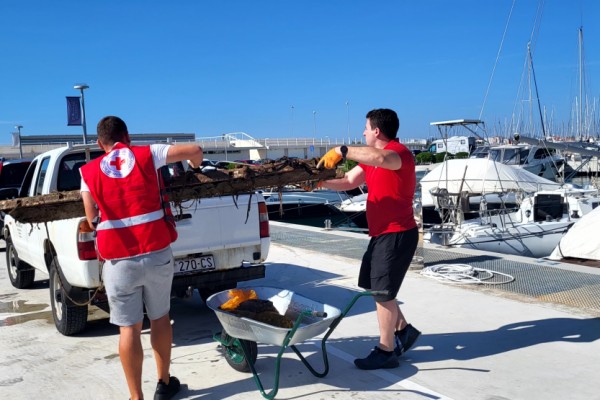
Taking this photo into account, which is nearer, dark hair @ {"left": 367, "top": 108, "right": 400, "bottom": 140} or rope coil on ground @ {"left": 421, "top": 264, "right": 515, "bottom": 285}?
dark hair @ {"left": 367, "top": 108, "right": 400, "bottom": 140}

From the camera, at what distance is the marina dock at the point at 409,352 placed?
4348 millimetres

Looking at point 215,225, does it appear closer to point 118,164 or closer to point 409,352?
point 118,164

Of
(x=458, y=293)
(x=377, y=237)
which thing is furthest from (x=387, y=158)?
(x=458, y=293)

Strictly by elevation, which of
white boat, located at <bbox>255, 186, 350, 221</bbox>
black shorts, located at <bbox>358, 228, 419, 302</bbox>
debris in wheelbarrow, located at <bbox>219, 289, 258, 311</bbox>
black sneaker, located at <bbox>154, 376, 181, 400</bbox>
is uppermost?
black shorts, located at <bbox>358, 228, 419, 302</bbox>

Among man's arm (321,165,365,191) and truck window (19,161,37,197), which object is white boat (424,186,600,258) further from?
truck window (19,161,37,197)

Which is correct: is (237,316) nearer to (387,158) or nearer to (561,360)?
(387,158)

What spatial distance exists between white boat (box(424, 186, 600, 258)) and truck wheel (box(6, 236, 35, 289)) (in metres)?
7.98

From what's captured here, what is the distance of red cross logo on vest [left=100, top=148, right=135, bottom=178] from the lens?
12.5 ft

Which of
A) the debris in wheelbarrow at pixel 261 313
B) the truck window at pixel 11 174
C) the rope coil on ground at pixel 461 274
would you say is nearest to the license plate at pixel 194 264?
the debris in wheelbarrow at pixel 261 313

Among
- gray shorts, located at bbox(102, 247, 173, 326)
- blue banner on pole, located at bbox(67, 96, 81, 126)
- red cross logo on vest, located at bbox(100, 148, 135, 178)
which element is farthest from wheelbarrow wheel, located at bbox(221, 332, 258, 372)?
blue banner on pole, located at bbox(67, 96, 81, 126)

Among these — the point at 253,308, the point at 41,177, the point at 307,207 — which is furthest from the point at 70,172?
the point at 307,207

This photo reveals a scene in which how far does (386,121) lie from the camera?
15.2 feet

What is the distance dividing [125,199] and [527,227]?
12.2m

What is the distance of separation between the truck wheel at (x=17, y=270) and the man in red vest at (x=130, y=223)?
541cm
